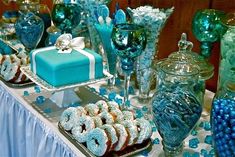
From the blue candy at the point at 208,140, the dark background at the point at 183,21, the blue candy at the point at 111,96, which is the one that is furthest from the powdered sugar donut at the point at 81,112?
the dark background at the point at 183,21

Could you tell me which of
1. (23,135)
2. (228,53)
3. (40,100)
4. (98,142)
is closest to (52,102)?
(40,100)

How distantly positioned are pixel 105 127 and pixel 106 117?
7 cm

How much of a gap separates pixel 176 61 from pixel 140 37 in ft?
0.44

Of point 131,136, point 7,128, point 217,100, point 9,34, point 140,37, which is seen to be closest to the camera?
point 217,100

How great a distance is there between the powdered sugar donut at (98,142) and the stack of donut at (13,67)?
0.53 metres

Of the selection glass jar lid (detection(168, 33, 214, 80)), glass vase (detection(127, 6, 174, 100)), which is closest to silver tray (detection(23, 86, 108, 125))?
glass vase (detection(127, 6, 174, 100))

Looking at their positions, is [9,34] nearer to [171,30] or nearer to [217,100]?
[171,30]

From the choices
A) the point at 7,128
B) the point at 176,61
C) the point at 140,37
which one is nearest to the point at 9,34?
the point at 7,128

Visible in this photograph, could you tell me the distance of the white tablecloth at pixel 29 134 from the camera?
1.03 meters

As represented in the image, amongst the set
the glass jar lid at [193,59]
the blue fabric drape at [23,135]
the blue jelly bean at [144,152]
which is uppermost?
the glass jar lid at [193,59]

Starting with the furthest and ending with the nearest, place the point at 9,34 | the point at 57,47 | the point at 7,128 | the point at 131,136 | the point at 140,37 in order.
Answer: the point at 9,34
the point at 7,128
the point at 57,47
the point at 140,37
the point at 131,136

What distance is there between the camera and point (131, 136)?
951 millimetres

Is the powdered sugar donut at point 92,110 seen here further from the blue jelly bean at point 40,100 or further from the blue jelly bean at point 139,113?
the blue jelly bean at point 40,100

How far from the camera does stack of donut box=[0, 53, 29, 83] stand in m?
1.37
